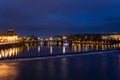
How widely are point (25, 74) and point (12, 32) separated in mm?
70362

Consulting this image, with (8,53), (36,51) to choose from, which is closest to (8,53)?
(8,53)

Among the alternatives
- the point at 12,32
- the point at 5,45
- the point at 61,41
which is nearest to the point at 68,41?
the point at 61,41

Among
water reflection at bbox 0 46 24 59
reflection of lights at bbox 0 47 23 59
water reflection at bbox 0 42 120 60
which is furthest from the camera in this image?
water reflection at bbox 0 42 120 60

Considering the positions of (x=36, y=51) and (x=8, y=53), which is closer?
(x=8, y=53)

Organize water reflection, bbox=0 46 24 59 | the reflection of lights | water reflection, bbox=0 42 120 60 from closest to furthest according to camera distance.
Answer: water reflection, bbox=0 46 24 59
the reflection of lights
water reflection, bbox=0 42 120 60

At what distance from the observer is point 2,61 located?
69.9 ft

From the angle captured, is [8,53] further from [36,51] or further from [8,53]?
[36,51]

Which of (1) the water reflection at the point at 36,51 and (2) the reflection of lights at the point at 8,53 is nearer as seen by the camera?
(2) the reflection of lights at the point at 8,53

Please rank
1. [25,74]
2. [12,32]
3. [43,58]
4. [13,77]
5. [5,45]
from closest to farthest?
[13,77] < [25,74] < [43,58] < [5,45] < [12,32]

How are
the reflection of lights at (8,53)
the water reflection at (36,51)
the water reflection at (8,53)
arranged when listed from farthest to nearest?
1. the water reflection at (36,51)
2. the reflection of lights at (8,53)
3. the water reflection at (8,53)

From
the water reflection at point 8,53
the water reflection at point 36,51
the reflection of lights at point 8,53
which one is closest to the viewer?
the water reflection at point 8,53

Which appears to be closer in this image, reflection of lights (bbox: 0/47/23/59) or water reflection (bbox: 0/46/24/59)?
water reflection (bbox: 0/46/24/59)

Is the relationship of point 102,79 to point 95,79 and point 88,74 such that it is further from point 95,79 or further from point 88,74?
point 88,74

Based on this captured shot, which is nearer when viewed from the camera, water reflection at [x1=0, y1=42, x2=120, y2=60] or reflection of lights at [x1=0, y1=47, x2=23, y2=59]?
reflection of lights at [x1=0, y1=47, x2=23, y2=59]
